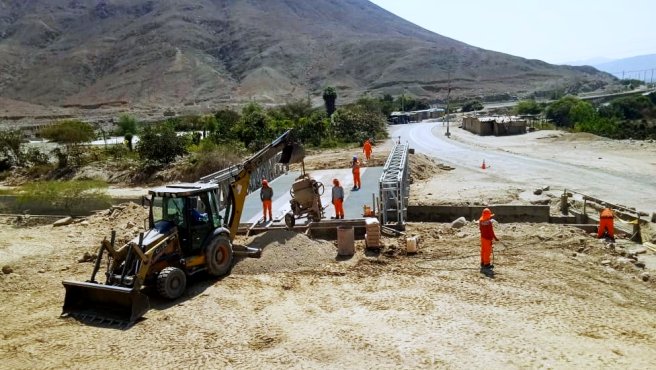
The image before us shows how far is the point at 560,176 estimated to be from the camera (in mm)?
29719

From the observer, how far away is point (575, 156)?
128 ft

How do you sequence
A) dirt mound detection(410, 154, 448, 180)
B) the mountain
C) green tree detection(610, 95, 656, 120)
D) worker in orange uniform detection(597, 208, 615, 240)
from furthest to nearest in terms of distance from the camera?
the mountain < green tree detection(610, 95, 656, 120) < dirt mound detection(410, 154, 448, 180) < worker in orange uniform detection(597, 208, 615, 240)

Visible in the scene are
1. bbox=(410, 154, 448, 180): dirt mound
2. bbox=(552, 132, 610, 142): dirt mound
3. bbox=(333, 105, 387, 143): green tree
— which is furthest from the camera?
bbox=(552, 132, 610, 142): dirt mound

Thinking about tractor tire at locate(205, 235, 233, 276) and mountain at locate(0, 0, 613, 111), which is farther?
mountain at locate(0, 0, 613, 111)

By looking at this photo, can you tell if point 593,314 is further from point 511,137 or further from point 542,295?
point 511,137

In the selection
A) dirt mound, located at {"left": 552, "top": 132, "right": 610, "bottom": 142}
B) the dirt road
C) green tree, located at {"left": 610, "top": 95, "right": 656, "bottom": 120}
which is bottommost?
the dirt road

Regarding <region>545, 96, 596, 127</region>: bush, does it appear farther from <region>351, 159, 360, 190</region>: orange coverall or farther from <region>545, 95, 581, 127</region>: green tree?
<region>351, 159, 360, 190</region>: orange coverall

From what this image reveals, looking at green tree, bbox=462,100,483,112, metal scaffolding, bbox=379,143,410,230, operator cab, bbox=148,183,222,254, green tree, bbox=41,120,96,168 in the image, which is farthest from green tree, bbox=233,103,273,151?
green tree, bbox=462,100,483,112

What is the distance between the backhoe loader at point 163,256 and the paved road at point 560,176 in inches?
656

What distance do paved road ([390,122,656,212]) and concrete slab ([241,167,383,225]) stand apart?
314 inches

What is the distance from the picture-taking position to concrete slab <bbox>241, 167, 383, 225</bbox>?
57.4 ft

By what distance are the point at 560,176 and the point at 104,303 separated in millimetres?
25591

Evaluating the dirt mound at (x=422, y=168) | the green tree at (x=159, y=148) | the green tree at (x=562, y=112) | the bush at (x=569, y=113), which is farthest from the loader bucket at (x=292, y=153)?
the green tree at (x=562, y=112)

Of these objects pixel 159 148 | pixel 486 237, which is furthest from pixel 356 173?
pixel 159 148
